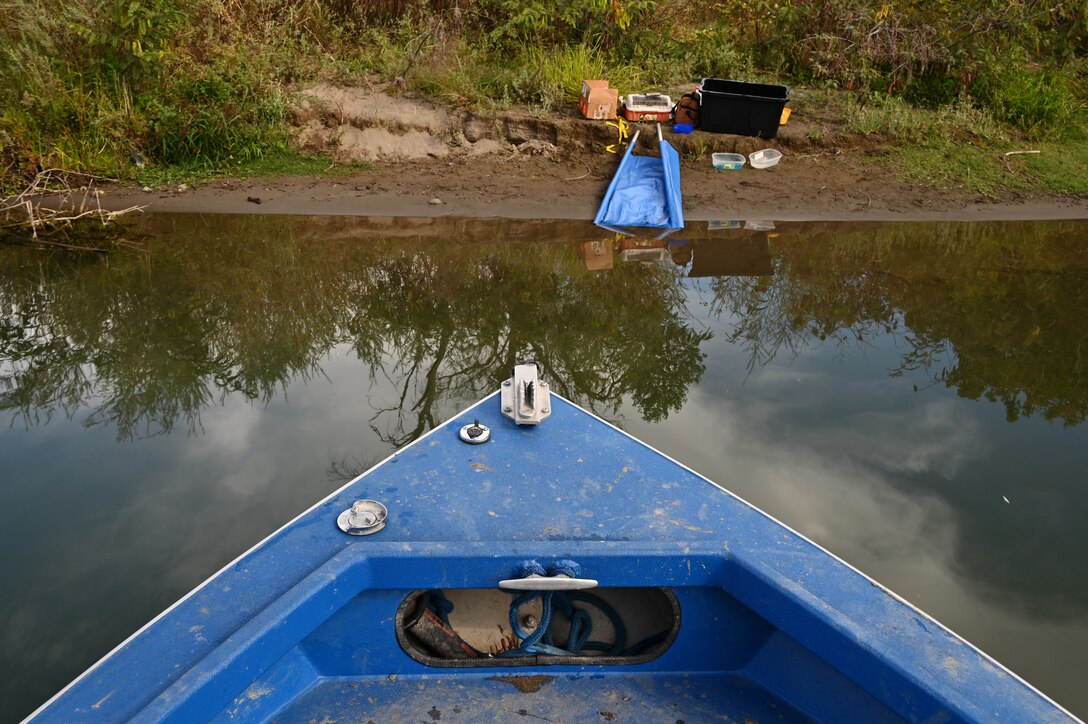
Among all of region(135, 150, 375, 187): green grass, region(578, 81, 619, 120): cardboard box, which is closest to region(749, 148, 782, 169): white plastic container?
region(578, 81, 619, 120): cardboard box

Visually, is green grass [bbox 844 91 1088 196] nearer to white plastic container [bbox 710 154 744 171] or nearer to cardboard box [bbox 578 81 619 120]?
white plastic container [bbox 710 154 744 171]

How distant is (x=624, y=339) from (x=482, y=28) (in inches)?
202

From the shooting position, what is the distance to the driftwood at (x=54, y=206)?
22.8 ft

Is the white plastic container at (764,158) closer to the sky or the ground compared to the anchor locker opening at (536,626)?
closer to the sky

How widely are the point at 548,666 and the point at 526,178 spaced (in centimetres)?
582

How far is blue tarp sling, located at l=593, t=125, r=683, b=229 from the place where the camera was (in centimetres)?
727

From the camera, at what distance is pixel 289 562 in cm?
265

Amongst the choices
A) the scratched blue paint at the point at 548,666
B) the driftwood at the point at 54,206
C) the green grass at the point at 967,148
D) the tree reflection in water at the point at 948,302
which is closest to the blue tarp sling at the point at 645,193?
the tree reflection in water at the point at 948,302

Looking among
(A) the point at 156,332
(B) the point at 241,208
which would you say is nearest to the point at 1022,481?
(A) the point at 156,332

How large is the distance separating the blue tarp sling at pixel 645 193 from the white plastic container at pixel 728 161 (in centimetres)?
36

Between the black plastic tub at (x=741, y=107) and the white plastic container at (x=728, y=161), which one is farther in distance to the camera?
the white plastic container at (x=728, y=161)

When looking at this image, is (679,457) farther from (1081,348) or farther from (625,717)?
(1081,348)

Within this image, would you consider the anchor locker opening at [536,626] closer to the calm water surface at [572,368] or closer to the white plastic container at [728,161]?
the calm water surface at [572,368]

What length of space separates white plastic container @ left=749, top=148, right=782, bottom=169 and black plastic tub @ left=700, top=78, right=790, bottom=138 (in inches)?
7.9
